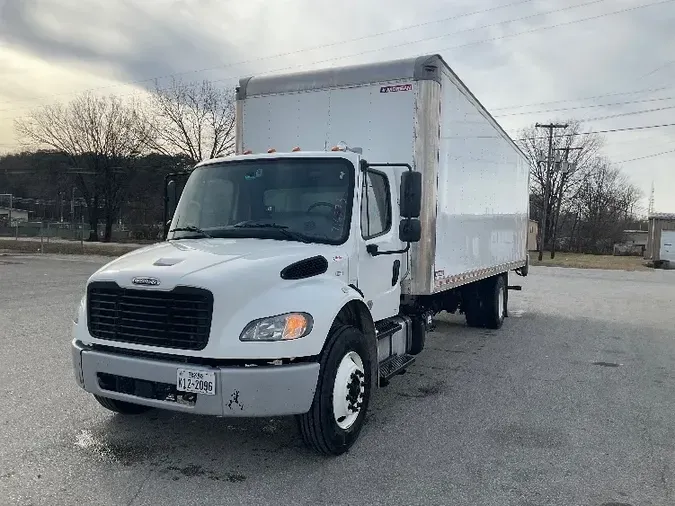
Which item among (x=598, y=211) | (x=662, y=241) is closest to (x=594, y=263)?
(x=662, y=241)

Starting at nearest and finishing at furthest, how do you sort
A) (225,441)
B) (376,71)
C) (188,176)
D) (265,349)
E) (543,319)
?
(265,349)
(225,441)
(188,176)
(376,71)
(543,319)

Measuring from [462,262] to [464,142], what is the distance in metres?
1.61

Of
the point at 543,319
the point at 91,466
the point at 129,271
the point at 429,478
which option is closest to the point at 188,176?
the point at 129,271

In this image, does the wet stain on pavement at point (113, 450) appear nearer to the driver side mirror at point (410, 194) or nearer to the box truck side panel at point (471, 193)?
the driver side mirror at point (410, 194)

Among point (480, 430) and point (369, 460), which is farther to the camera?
point (480, 430)

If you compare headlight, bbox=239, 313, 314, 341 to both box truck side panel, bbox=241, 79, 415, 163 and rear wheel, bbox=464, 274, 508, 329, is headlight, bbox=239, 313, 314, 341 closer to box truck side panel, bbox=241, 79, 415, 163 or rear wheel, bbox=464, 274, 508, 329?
box truck side panel, bbox=241, 79, 415, 163

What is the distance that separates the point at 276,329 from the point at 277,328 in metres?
0.01

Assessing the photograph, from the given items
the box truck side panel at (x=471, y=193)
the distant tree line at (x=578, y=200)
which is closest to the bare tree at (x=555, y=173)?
the distant tree line at (x=578, y=200)

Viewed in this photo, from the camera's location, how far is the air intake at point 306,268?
424 centimetres

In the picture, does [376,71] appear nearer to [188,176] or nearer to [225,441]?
[188,176]

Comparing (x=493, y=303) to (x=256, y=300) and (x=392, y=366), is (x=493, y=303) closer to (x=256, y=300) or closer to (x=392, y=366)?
(x=392, y=366)

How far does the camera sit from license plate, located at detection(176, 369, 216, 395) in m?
3.85

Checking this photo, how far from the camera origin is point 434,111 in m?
6.29

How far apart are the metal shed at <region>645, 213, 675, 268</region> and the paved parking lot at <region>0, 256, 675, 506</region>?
135 feet
